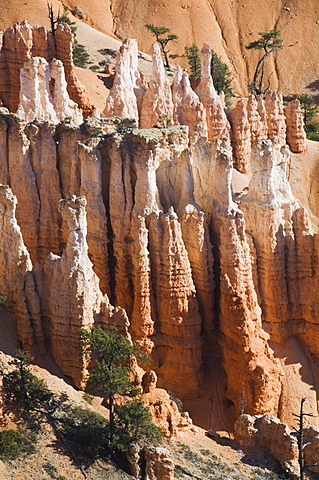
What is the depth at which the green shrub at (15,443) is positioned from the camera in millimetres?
30062

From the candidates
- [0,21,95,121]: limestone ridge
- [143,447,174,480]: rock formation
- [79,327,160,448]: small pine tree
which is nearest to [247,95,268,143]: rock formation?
[0,21,95,121]: limestone ridge

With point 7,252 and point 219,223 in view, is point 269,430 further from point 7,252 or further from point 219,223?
point 7,252

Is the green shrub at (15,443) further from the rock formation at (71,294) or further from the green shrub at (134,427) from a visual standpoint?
the rock formation at (71,294)

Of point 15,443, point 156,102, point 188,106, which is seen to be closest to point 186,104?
point 188,106

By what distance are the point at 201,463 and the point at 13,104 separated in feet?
90.2

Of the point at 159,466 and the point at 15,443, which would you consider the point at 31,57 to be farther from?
the point at 159,466

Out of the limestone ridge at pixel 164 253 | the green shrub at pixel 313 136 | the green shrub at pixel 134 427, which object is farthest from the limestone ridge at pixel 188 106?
the green shrub at pixel 134 427

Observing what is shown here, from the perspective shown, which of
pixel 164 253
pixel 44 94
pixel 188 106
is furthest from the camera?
pixel 188 106

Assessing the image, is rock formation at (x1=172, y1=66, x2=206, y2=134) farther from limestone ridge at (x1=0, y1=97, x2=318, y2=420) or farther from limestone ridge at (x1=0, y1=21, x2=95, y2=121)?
limestone ridge at (x1=0, y1=97, x2=318, y2=420)

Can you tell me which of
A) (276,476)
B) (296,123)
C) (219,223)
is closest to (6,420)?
(276,476)

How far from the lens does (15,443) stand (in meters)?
30.5

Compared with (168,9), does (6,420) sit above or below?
below

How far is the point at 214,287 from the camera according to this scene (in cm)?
3950

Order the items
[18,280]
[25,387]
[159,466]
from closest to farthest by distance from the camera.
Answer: [159,466] < [25,387] < [18,280]
